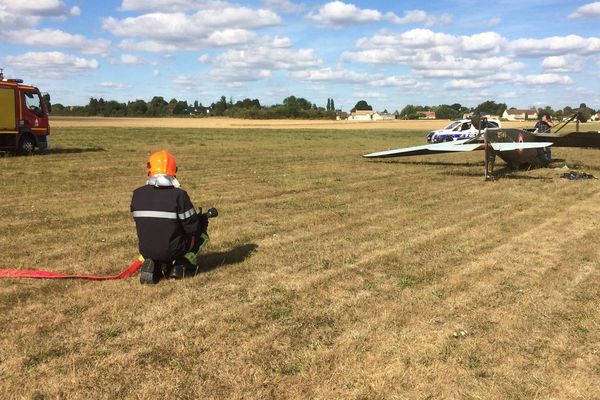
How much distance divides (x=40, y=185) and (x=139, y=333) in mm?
10674

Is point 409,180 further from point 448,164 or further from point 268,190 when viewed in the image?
point 448,164

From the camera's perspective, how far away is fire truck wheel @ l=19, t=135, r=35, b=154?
2183 cm

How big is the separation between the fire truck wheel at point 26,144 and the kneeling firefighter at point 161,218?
745 inches

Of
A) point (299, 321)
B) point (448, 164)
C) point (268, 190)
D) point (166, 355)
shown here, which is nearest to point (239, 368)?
point (166, 355)

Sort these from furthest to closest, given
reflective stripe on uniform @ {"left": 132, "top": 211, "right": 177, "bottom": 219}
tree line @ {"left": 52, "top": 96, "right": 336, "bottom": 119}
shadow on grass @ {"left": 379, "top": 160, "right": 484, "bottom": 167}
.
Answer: tree line @ {"left": 52, "top": 96, "right": 336, "bottom": 119} → shadow on grass @ {"left": 379, "top": 160, "right": 484, "bottom": 167} → reflective stripe on uniform @ {"left": 132, "top": 211, "right": 177, "bottom": 219}

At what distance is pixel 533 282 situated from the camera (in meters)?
5.85

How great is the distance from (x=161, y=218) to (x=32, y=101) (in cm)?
1983

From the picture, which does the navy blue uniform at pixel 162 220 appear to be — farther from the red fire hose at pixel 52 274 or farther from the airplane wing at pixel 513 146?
the airplane wing at pixel 513 146

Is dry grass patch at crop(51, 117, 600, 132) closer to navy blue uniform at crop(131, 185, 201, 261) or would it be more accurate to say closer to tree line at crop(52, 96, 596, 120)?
tree line at crop(52, 96, 596, 120)

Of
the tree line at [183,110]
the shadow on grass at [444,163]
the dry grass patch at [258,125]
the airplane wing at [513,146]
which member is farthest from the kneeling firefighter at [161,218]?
the tree line at [183,110]

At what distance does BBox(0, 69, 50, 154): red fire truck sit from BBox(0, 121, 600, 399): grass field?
502 inches

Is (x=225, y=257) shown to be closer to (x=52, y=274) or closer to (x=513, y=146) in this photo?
(x=52, y=274)

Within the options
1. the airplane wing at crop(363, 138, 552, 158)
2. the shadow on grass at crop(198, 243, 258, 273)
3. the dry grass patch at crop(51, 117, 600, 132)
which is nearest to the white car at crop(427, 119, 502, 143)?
the airplane wing at crop(363, 138, 552, 158)

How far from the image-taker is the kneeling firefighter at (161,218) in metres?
5.60
